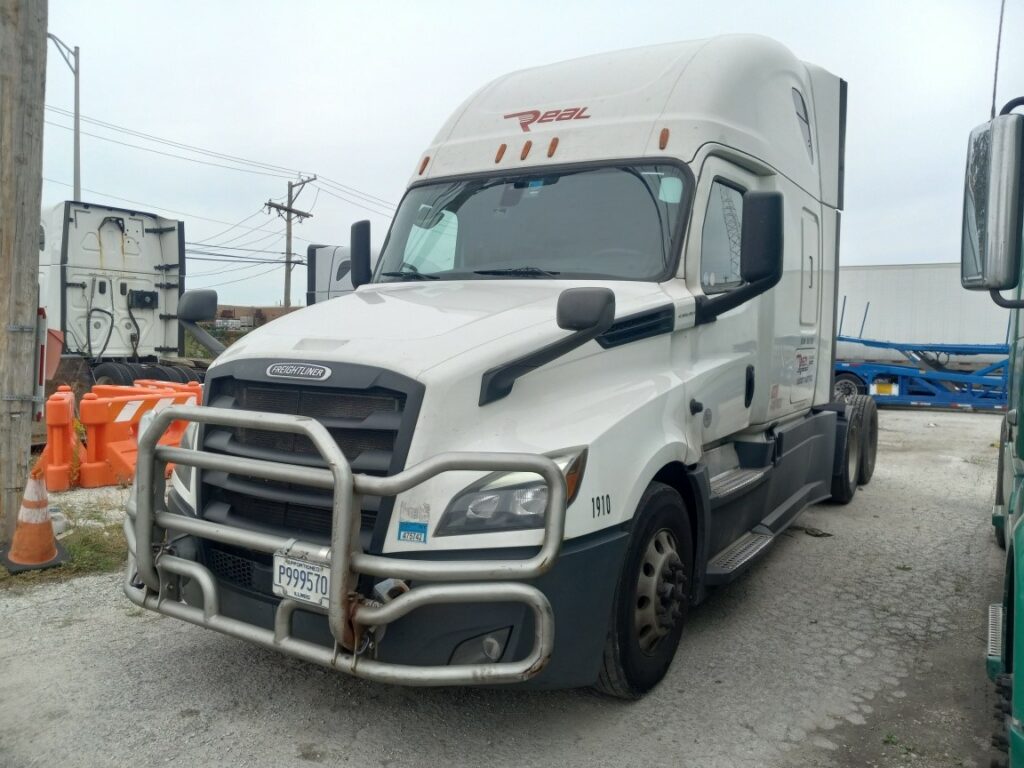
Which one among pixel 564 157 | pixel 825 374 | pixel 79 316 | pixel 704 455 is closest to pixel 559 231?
pixel 564 157

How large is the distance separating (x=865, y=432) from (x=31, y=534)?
25.3ft

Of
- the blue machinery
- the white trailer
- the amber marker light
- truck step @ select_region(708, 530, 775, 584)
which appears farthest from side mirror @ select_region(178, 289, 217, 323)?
the blue machinery

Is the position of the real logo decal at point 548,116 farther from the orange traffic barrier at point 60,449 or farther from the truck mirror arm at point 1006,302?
the orange traffic barrier at point 60,449

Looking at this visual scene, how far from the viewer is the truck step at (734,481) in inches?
179

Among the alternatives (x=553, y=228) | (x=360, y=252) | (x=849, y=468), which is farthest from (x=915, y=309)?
(x=553, y=228)

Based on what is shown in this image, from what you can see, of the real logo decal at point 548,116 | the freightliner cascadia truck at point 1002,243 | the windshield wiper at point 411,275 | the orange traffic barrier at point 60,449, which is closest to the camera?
the freightliner cascadia truck at point 1002,243

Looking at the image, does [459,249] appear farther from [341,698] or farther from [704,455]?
[341,698]

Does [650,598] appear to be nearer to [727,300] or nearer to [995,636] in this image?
[995,636]

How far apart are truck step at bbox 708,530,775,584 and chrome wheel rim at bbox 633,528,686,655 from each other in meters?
0.51

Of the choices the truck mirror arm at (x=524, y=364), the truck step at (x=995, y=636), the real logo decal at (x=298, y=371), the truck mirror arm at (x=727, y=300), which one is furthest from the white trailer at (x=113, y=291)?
the truck step at (x=995, y=636)

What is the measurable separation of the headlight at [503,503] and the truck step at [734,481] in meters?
1.64

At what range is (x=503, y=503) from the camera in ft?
9.94

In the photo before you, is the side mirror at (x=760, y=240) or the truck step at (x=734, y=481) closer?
the side mirror at (x=760, y=240)

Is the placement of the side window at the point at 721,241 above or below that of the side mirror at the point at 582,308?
above
